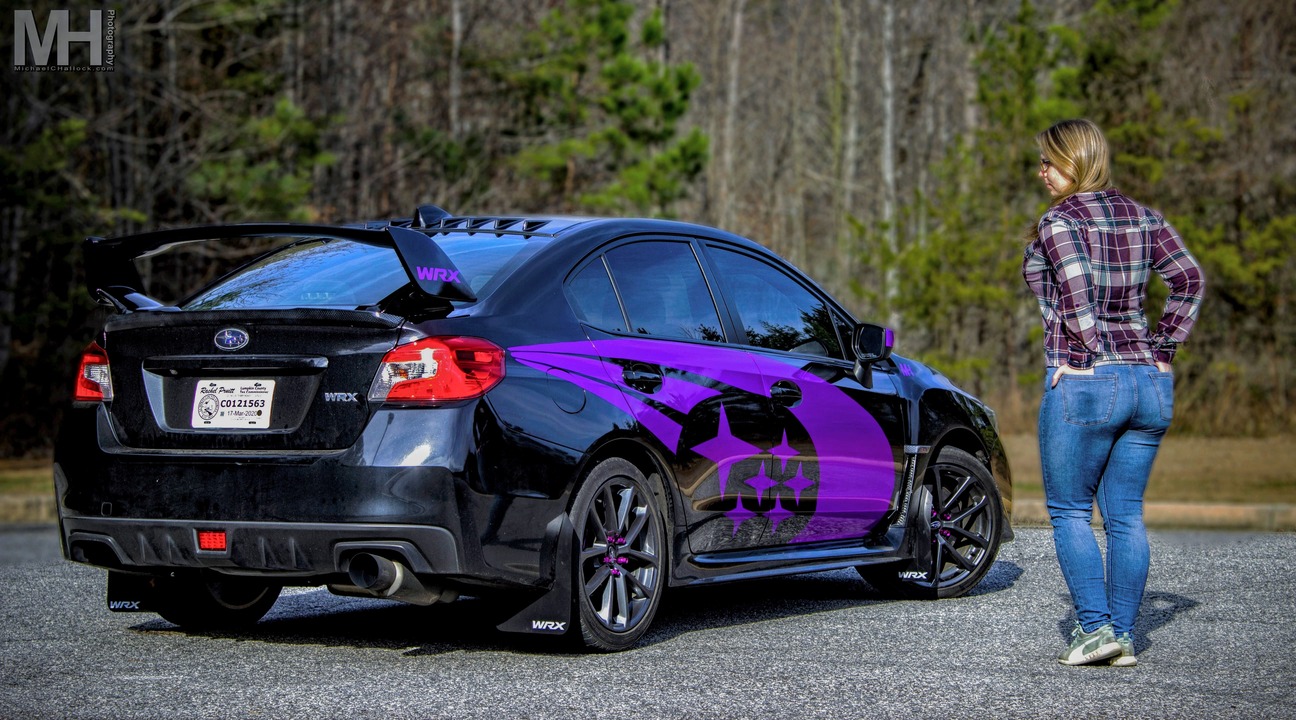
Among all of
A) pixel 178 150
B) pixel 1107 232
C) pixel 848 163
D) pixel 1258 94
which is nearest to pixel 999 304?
pixel 1258 94

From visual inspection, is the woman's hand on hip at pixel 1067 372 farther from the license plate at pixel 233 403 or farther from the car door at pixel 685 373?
the license plate at pixel 233 403

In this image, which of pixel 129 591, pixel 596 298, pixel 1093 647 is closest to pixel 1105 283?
pixel 1093 647

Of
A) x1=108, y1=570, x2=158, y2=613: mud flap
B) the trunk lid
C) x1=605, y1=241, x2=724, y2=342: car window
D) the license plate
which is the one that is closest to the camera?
the trunk lid

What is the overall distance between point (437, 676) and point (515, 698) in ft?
1.65

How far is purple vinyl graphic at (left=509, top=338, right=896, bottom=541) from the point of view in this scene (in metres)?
5.81

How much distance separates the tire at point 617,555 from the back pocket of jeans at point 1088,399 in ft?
5.17

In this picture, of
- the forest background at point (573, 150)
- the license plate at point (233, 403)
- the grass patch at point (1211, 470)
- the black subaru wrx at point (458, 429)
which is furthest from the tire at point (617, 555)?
the forest background at point (573, 150)

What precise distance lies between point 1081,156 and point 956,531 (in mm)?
2512

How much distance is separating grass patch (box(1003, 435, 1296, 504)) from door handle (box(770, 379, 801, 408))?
345 inches

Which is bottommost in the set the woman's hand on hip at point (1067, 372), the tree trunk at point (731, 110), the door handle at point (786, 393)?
the door handle at point (786, 393)

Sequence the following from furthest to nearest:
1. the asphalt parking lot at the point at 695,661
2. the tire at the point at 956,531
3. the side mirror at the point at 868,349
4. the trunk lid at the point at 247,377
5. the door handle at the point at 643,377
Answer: the tire at the point at 956,531 < the side mirror at the point at 868,349 < the door handle at the point at 643,377 < the trunk lid at the point at 247,377 < the asphalt parking lot at the point at 695,661

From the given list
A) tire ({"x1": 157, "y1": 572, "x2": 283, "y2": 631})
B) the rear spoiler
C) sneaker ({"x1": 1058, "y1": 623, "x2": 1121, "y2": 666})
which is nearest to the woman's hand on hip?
sneaker ({"x1": 1058, "y1": 623, "x2": 1121, "y2": 666})

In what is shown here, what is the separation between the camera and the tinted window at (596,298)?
5.98 metres

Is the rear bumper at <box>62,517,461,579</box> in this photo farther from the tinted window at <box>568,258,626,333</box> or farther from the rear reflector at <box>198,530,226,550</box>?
the tinted window at <box>568,258,626,333</box>
